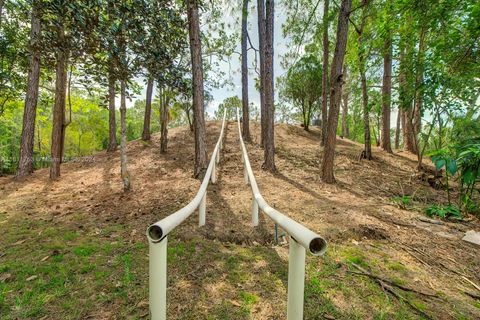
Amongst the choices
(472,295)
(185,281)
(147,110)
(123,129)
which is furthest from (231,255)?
(147,110)

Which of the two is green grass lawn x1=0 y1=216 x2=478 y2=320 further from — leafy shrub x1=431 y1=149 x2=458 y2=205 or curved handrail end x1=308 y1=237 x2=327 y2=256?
leafy shrub x1=431 y1=149 x2=458 y2=205

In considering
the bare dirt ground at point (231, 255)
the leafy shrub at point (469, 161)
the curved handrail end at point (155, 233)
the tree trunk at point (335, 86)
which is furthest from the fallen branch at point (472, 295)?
the tree trunk at point (335, 86)

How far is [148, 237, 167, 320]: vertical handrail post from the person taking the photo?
1249 millimetres

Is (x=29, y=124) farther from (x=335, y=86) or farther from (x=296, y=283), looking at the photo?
(x=296, y=283)

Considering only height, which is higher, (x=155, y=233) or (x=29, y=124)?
(x=29, y=124)

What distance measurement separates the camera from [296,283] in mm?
1292

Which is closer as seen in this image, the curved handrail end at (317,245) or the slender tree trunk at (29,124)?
the curved handrail end at (317,245)

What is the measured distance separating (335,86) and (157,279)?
5.91 m

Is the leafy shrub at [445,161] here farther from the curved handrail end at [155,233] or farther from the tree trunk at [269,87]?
the curved handrail end at [155,233]

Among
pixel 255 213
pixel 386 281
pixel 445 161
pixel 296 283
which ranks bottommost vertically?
pixel 386 281

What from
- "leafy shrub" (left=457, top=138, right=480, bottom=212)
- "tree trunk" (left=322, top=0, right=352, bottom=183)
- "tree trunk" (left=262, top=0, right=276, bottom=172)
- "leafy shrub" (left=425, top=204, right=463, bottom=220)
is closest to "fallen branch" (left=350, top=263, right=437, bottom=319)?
"leafy shrub" (left=457, top=138, right=480, bottom=212)

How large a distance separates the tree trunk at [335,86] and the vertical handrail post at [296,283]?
16.8 ft

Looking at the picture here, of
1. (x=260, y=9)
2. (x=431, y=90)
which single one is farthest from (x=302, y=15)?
(x=431, y=90)

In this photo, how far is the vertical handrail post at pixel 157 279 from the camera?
125 cm
